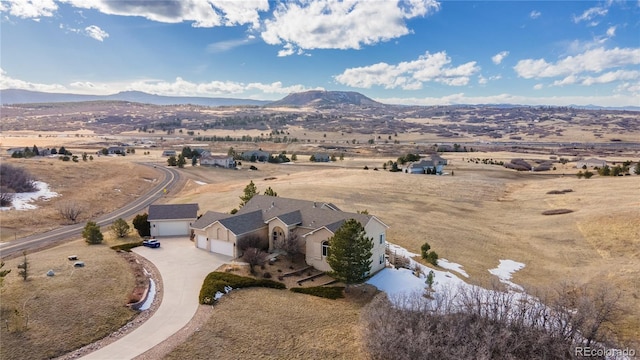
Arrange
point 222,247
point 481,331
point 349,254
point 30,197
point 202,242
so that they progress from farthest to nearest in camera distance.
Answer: point 30,197 → point 202,242 → point 222,247 → point 349,254 → point 481,331

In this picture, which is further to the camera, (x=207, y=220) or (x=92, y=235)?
(x=92, y=235)

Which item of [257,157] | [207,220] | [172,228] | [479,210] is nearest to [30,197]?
[172,228]

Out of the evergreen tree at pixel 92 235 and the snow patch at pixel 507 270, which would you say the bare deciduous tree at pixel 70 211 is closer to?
the evergreen tree at pixel 92 235

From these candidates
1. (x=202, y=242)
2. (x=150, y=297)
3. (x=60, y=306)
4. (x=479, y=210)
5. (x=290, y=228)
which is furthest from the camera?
(x=479, y=210)

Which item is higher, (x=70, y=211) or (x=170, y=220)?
(x=170, y=220)

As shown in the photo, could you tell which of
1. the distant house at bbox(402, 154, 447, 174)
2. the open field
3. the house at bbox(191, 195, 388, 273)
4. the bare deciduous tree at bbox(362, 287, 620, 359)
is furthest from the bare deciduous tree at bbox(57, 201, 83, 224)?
the distant house at bbox(402, 154, 447, 174)

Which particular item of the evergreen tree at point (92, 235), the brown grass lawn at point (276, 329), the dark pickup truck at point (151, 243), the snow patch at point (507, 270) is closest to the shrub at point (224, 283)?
the brown grass lawn at point (276, 329)

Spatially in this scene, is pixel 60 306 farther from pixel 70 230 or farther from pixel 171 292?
→ pixel 70 230

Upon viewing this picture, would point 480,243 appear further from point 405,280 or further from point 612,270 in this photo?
point 405,280

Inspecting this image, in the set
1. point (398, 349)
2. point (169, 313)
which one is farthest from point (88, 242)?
point (398, 349)
